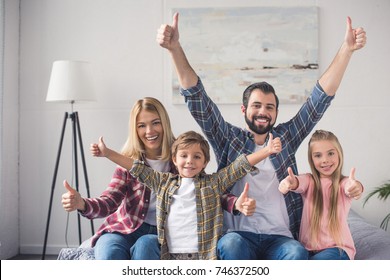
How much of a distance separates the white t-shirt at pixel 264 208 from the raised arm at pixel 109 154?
41 cm

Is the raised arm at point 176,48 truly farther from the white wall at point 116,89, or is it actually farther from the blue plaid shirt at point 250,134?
the white wall at point 116,89

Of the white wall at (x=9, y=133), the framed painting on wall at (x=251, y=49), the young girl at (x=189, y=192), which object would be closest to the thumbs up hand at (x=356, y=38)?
the young girl at (x=189, y=192)

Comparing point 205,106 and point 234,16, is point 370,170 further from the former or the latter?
point 205,106

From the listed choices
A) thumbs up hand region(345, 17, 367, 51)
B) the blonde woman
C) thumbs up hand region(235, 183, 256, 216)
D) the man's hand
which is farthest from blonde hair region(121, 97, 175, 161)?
thumbs up hand region(345, 17, 367, 51)

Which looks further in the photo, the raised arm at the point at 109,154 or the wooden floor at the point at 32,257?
the wooden floor at the point at 32,257

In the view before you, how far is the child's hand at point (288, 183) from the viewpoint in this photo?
5.57 feet

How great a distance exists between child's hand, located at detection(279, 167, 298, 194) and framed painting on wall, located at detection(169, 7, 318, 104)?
2184 mm

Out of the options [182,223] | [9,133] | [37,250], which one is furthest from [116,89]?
[182,223]

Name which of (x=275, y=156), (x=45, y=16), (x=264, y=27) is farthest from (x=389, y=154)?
(x=45, y=16)

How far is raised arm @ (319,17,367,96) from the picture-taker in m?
1.77

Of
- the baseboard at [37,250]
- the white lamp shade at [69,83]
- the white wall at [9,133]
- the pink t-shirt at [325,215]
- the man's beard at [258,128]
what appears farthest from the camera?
the baseboard at [37,250]

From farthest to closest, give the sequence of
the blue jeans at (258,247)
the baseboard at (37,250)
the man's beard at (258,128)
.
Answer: the baseboard at (37,250)
the man's beard at (258,128)
the blue jeans at (258,247)

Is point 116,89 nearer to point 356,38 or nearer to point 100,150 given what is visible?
point 100,150

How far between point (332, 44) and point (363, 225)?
6.03 feet
